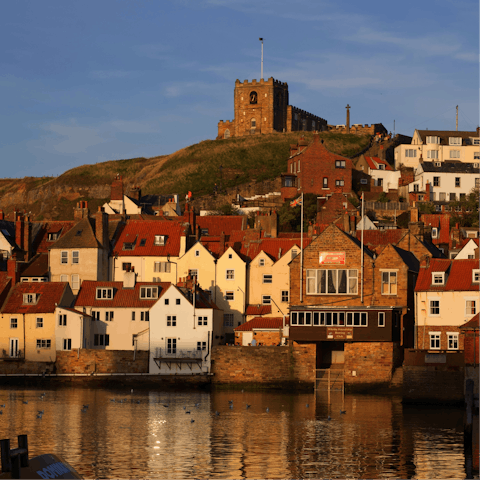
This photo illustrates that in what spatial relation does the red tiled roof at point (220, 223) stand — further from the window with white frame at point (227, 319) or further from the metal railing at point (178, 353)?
the metal railing at point (178, 353)

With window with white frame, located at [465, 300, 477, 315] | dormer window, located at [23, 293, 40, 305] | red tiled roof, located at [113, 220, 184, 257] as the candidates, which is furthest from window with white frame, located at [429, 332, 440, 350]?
dormer window, located at [23, 293, 40, 305]

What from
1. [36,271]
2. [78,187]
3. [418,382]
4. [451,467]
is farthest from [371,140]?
[451,467]

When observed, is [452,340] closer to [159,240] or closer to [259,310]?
[259,310]

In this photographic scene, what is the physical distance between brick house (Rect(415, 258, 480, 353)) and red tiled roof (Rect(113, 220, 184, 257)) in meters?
29.2

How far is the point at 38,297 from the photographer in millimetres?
81750

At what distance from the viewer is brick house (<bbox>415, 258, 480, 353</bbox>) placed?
70375 mm

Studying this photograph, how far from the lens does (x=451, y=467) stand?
3850 centimetres

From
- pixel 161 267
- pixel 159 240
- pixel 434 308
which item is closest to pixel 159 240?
pixel 159 240

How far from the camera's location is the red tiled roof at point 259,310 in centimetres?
8594

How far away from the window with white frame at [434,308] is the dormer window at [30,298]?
35214 mm

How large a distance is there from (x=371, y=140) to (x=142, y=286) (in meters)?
85.0

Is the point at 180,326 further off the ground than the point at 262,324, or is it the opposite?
the point at 262,324

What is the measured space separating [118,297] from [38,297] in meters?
Answer: 7.25

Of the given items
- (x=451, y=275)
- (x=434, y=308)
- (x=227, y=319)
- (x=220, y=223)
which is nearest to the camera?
(x=434, y=308)
